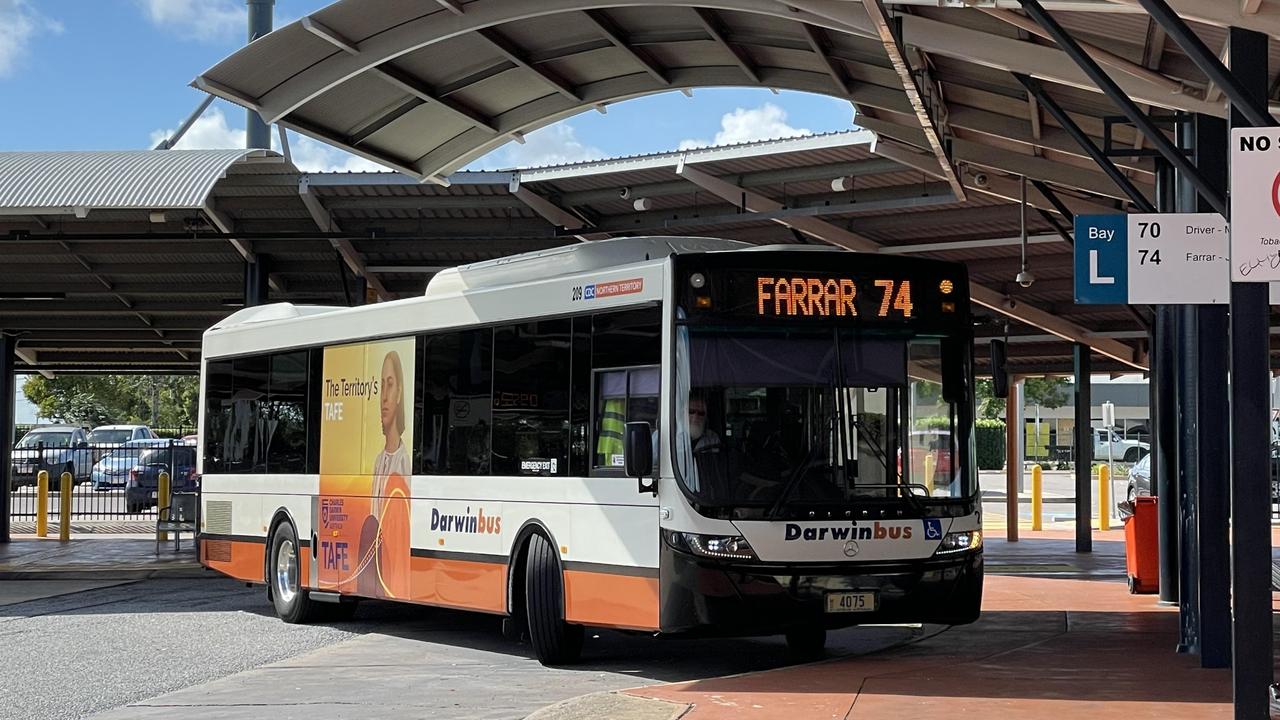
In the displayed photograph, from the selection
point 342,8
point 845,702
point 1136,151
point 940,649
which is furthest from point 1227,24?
point 342,8

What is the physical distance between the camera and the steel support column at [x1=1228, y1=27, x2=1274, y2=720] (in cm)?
730

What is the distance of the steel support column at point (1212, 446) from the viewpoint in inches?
431

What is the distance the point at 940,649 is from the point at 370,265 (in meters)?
13.9

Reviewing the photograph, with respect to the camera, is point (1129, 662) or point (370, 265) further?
point (370, 265)

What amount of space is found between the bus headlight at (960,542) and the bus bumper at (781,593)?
0.10 meters

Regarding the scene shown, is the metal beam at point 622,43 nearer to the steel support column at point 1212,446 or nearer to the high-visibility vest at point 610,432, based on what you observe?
the high-visibility vest at point 610,432

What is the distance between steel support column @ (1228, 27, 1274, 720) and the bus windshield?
413 centimetres

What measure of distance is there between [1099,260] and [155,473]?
92.5 ft

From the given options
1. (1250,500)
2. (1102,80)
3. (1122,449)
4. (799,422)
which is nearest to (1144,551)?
(799,422)

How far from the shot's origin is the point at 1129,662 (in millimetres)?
11750

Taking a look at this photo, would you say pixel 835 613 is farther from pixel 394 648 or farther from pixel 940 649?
pixel 394 648

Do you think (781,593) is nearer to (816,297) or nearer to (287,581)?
(816,297)

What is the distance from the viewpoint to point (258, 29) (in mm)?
40781

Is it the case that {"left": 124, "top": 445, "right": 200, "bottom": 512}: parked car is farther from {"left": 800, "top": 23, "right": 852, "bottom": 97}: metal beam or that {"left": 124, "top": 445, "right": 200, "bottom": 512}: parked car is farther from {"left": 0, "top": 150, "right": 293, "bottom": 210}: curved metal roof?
{"left": 800, "top": 23, "right": 852, "bottom": 97}: metal beam
